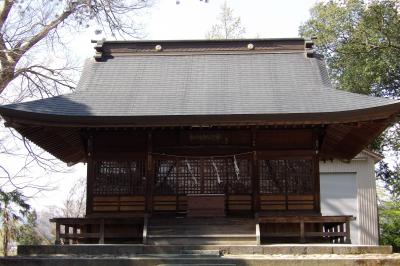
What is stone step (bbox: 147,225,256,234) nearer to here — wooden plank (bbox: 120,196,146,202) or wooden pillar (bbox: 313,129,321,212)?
wooden plank (bbox: 120,196,146,202)

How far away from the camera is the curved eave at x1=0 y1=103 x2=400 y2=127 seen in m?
11.9

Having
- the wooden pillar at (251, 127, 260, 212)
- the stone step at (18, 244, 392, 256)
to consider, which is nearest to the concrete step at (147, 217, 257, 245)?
the wooden pillar at (251, 127, 260, 212)

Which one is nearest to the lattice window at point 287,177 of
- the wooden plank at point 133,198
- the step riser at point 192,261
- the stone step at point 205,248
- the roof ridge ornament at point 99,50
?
the stone step at point 205,248

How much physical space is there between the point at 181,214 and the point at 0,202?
6558 mm

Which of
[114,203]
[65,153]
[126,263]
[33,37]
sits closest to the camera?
[126,263]

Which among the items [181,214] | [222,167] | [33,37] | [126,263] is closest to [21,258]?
[126,263]

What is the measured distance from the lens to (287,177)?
44.5ft

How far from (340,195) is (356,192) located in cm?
71

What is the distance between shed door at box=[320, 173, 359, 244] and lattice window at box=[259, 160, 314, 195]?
10.4 meters

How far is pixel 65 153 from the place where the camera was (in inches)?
645

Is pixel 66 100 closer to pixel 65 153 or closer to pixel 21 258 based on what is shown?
pixel 65 153

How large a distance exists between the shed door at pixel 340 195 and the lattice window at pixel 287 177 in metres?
10.4

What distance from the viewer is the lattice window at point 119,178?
13.6 metres

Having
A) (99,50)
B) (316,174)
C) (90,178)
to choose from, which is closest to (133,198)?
(90,178)
